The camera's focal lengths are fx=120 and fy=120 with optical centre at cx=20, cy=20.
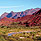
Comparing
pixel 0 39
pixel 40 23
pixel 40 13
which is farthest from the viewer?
pixel 40 13

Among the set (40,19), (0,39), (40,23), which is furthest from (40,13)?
(0,39)

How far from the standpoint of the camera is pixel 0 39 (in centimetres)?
2811

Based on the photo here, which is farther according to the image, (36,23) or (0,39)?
(36,23)

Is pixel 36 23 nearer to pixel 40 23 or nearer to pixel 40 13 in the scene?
pixel 40 23

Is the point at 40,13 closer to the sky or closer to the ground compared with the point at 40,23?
closer to the sky

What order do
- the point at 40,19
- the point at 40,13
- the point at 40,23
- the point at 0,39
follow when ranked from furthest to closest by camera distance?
the point at 40,13, the point at 40,19, the point at 40,23, the point at 0,39

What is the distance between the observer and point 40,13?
150 m

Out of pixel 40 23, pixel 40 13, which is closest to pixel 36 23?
pixel 40 23

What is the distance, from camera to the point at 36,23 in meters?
133

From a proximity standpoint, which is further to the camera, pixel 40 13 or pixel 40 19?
pixel 40 13

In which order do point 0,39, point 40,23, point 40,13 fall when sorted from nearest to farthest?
point 0,39, point 40,23, point 40,13

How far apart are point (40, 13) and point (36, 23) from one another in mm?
21974

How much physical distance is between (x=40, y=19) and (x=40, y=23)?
999 cm

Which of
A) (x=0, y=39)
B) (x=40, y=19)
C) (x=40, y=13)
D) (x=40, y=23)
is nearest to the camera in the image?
(x=0, y=39)
